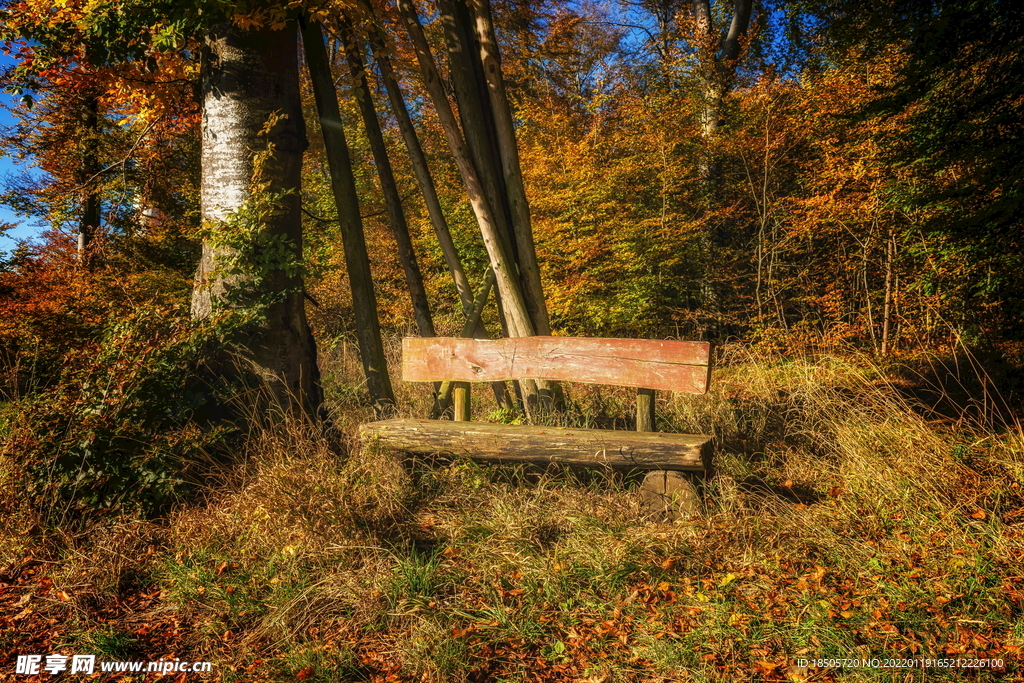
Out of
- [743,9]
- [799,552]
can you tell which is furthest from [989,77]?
[743,9]

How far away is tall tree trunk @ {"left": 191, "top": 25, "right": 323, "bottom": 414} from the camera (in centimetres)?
471

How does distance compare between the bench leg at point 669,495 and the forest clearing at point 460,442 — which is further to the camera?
the bench leg at point 669,495

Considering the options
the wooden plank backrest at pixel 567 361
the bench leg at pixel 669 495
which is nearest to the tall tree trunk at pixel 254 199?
the wooden plank backrest at pixel 567 361

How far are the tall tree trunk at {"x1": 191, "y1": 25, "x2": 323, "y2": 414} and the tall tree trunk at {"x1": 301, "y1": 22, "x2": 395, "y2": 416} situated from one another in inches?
19.6

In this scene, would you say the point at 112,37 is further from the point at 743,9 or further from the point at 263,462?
the point at 743,9

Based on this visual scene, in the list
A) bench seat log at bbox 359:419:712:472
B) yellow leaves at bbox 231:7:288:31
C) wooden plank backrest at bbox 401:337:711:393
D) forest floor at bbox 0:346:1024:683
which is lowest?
forest floor at bbox 0:346:1024:683

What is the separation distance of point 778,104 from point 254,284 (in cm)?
968

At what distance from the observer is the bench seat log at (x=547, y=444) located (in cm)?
344

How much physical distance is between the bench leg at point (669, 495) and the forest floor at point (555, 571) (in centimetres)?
8

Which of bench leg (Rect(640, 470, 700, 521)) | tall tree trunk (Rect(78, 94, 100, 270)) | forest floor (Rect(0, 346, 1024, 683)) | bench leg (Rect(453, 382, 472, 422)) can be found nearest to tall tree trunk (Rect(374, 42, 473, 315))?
bench leg (Rect(453, 382, 472, 422))

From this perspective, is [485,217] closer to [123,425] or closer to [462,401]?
[462,401]

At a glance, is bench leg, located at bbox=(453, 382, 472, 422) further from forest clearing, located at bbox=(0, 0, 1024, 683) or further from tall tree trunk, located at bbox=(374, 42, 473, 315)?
tall tree trunk, located at bbox=(374, 42, 473, 315)

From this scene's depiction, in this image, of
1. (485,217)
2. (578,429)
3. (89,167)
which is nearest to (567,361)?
(578,429)

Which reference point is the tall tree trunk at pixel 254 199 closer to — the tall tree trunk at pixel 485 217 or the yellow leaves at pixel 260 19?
the yellow leaves at pixel 260 19
